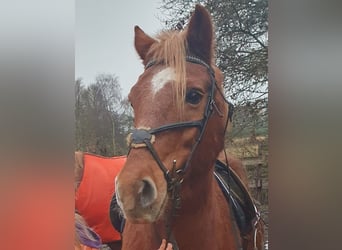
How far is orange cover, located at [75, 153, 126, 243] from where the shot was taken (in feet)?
4.69

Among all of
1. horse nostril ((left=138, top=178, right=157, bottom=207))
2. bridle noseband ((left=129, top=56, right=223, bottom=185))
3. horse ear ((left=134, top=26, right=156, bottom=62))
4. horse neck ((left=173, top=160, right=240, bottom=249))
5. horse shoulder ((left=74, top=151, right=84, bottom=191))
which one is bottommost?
horse neck ((left=173, top=160, right=240, bottom=249))

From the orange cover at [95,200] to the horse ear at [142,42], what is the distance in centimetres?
32

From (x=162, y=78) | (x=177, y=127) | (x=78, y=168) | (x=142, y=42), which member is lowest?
(x=78, y=168)

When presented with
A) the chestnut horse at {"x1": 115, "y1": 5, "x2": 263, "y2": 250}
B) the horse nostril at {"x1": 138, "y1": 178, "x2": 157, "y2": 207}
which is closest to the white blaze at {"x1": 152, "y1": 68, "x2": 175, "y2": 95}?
the chestnut horse at {"x1": 115, "y1": 5, "x2": 263, "y2": 250}

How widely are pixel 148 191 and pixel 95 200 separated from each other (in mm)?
216

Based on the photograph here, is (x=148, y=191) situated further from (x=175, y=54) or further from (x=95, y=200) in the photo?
(x=175, y=54)

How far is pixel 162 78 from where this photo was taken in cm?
134

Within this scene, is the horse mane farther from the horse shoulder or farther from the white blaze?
the horse shoulder

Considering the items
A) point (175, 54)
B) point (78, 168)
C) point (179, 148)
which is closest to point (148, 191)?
point (179, 148)

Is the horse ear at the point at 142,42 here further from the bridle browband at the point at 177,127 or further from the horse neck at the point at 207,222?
the horse neck at the point at 207,222
